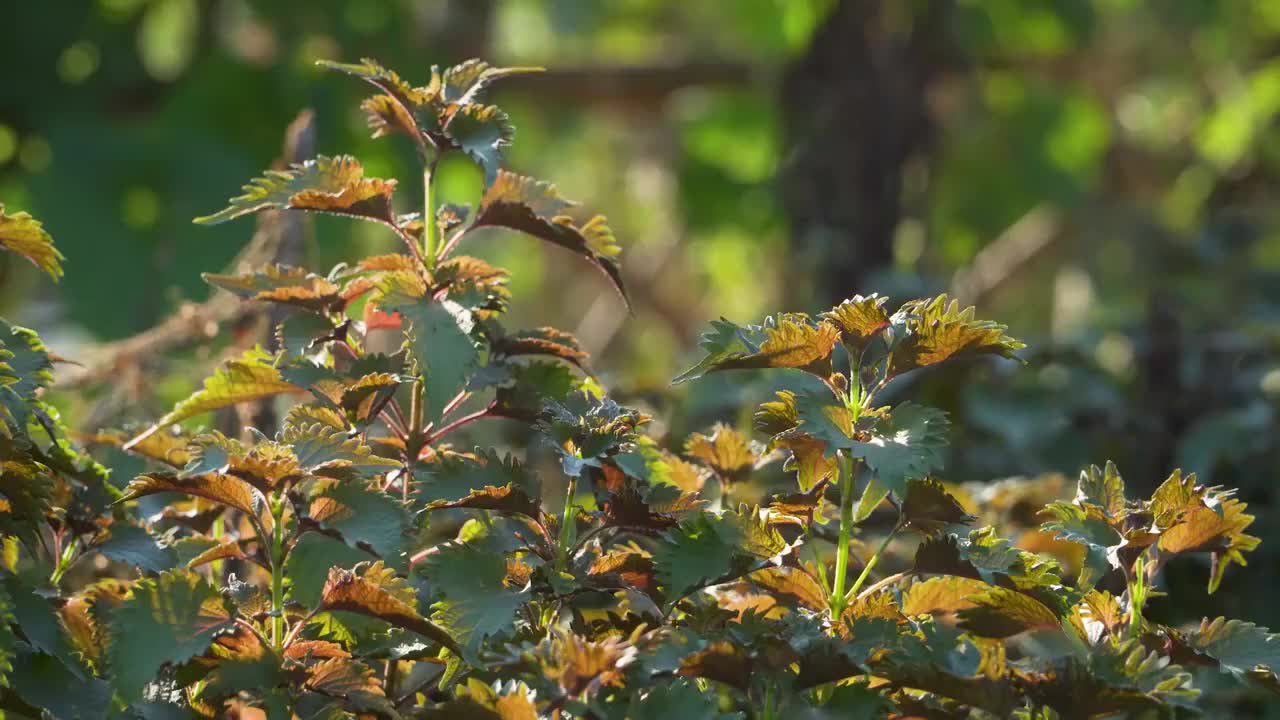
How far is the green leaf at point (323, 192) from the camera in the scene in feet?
2.79

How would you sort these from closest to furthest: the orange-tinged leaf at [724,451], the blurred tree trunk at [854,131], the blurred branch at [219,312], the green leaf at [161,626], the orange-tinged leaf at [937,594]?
the green leaf at [161,626] → the orange-tinged leaf at [937,594] → the orange-tinged leaf at [724,451] → the blurred branch at [219,312] → the blurred tree trunk at [854,131]

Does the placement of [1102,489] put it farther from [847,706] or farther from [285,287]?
[285,287]

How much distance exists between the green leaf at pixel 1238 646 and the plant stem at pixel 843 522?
201 millimetres

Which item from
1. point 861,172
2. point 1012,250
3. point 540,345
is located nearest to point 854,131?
point 861,172

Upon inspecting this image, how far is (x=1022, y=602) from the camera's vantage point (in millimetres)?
813

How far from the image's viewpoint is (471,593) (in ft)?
2.56

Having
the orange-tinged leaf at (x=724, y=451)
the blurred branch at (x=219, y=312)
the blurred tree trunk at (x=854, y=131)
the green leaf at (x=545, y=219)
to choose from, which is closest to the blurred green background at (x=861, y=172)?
the blurred tree trunk at (x=854, y=131)

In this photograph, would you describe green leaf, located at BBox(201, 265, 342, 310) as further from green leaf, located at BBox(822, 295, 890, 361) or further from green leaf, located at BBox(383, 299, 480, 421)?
green leaf, located at BBox(822, 295, 890, 361)

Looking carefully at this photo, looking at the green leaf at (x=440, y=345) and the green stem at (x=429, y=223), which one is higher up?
the green stem at (x=429, y=223)

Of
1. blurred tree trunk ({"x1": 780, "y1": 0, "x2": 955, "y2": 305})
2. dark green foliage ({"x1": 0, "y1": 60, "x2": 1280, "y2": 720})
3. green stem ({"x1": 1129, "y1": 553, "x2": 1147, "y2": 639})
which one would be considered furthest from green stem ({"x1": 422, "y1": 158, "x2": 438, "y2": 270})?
blurred tree trunk ({"x1": 780, "y1": 0, "x2": 955, "y2": 305})

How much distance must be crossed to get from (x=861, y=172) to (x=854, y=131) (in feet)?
0.36

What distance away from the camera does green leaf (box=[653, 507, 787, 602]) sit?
30.9 inches

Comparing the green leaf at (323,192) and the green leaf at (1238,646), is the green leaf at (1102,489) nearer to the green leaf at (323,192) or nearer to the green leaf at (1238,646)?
the green leaf at (1238,646)

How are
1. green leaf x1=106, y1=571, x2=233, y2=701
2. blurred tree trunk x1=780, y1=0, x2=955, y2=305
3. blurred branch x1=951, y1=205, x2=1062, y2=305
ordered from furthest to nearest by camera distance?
1. blurred branch x1=951, y1=205, x2=1062, y2=305
2. blurred tree trunk x1=780, y1=0, x2=955, y2=305
3. green leaf x1=106, y1=571, x2=233, y2=701
